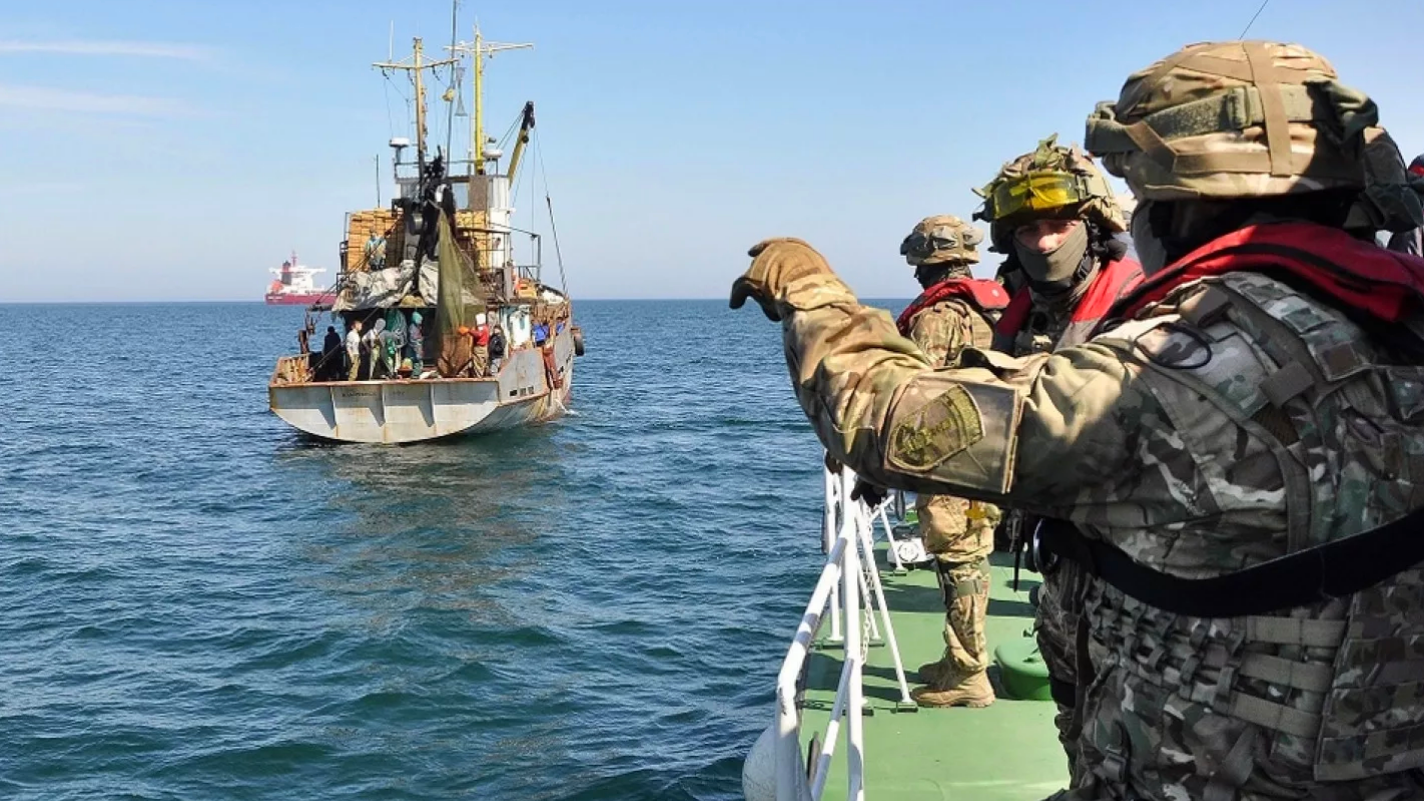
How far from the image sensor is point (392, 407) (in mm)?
26625

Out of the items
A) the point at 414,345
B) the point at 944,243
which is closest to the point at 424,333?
the point at 414,345

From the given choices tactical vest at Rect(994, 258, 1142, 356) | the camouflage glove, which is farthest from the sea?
the camouflage glove

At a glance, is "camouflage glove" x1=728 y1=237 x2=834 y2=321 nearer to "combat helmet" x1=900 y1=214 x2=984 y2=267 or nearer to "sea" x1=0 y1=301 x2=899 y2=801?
"combat helmet" x1=900 y1=214 x2=984 y2=267

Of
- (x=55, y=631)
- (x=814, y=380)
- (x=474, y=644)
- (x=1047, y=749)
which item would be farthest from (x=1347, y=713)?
(x=55, y=631)

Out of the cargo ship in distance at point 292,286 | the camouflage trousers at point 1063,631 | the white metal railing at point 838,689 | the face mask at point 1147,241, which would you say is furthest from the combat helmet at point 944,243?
the cargo ship in distance at point 292,286

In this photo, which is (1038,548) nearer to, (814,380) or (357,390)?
(814,380)

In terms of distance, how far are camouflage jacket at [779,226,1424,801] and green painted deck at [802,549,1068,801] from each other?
10.0 feet

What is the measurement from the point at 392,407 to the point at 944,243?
21.8 m

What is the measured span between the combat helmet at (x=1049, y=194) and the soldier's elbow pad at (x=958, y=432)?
6.64ft

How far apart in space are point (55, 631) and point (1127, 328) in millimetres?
14081

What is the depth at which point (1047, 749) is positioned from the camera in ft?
17.1

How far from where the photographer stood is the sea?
965cm

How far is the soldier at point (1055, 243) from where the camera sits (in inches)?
146

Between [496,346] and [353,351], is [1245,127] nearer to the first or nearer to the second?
[353,351]
